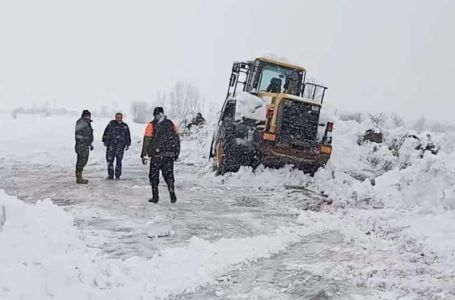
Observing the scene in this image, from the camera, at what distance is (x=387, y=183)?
11273 mm

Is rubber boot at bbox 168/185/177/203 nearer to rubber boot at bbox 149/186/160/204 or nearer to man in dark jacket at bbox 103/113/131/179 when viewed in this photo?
rubber boot at bbox 149/186/160/204

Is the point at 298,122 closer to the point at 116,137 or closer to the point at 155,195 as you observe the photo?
the point at 116,137

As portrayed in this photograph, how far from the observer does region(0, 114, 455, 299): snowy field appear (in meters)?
5.51

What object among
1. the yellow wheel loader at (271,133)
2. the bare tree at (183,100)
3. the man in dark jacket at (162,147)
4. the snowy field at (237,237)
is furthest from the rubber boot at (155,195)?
the bare tree at (183,100)

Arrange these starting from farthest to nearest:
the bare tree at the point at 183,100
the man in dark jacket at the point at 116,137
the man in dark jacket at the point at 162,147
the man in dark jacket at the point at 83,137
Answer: the bare tree at the point at 183,100 → the man in dark jacket at the point at 116,137 → the man in dark jacket at the point at 83,137 → the man in dark jacket at the point at 162,147

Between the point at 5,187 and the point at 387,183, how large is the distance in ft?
26.1

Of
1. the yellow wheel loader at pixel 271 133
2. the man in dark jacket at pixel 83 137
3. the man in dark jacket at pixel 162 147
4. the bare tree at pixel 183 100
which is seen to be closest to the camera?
the man in dark jacket at pixel 162 147

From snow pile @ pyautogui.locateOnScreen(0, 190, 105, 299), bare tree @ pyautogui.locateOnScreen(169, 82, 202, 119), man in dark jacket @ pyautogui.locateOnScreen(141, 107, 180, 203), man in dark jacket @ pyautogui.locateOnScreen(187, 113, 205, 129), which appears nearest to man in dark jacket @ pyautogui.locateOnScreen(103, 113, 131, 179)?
man in dark jacket @ pyautogui.locateOnScreen(141, 107, 180, 203)

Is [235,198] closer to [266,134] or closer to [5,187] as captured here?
[266,134]

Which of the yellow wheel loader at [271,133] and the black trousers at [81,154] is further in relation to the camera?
the yellow wheel loader at [271,133]

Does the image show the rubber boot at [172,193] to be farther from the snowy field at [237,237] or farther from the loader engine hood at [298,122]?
the loader engine hood at [298,122]

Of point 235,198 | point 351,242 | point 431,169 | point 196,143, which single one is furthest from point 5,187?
point 196,143

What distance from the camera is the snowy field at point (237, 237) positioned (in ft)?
18.1

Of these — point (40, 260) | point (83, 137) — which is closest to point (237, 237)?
point (40, 260)
